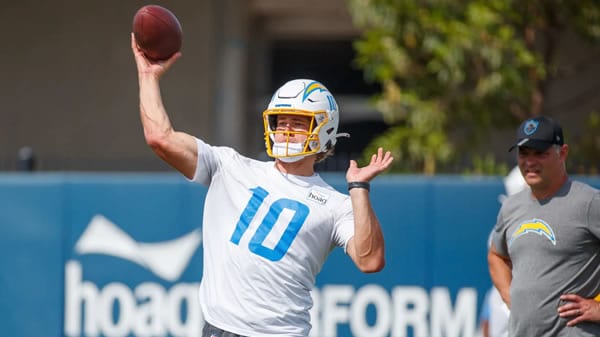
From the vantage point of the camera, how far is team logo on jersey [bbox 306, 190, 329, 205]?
15.5 feet

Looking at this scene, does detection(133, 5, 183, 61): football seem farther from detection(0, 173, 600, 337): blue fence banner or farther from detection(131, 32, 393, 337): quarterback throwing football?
detection(0, 173, 600, 337): blue fence banner

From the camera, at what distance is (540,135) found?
5500 millimetres

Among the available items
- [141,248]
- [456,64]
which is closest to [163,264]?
[141,248]

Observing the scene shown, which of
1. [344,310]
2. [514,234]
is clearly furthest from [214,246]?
[344,310]

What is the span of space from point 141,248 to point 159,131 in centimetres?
409

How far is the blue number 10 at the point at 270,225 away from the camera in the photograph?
463 centimetres

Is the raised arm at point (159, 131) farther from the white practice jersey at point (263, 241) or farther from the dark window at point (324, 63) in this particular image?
the dark window at point (324, 63)

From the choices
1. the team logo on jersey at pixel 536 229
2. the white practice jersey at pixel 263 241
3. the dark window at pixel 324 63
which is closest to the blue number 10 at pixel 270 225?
the white practice jersey at pixel 263 241

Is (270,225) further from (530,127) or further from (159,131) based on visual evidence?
(530,127)

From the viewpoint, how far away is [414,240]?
27.7 feet

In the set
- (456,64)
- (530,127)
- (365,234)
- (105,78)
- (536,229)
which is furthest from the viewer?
(105,78)

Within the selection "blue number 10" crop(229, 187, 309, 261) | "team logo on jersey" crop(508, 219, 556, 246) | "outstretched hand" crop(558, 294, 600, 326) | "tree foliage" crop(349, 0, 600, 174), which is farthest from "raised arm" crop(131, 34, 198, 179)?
"tree foliage" crop(349, 0, 600, 174)

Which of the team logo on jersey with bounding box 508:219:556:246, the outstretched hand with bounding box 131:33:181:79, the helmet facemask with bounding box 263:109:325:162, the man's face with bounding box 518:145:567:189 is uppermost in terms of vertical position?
the outstretched hand with bounding box 131:33:181:79

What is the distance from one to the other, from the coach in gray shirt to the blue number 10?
1.40m
